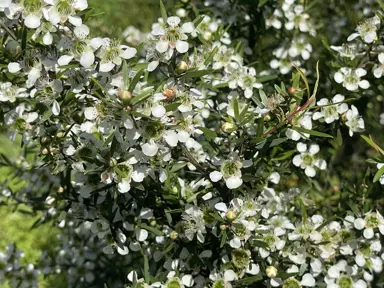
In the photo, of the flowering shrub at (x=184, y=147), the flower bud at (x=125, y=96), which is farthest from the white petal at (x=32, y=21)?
the flower bud at (x=125, y=96)

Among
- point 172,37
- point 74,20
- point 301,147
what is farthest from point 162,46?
point 301,147

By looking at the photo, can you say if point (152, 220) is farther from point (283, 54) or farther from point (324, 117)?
point (283, 54)

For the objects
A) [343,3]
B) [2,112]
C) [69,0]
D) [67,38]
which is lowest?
[343,3]

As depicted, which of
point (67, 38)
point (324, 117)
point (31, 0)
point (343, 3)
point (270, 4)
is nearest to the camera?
point (31, 0)

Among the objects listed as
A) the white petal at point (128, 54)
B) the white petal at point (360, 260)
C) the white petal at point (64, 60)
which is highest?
the white petal at point (64, 60)

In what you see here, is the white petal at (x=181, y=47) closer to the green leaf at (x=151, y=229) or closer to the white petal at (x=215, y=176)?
the white petal at (x=215, y=176)

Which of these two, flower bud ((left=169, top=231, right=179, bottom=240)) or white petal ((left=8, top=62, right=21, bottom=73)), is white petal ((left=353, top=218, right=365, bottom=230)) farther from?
white petal ((left=8, top=62, right=21, bottom=73))

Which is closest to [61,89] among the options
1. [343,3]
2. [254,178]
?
[254,178]
